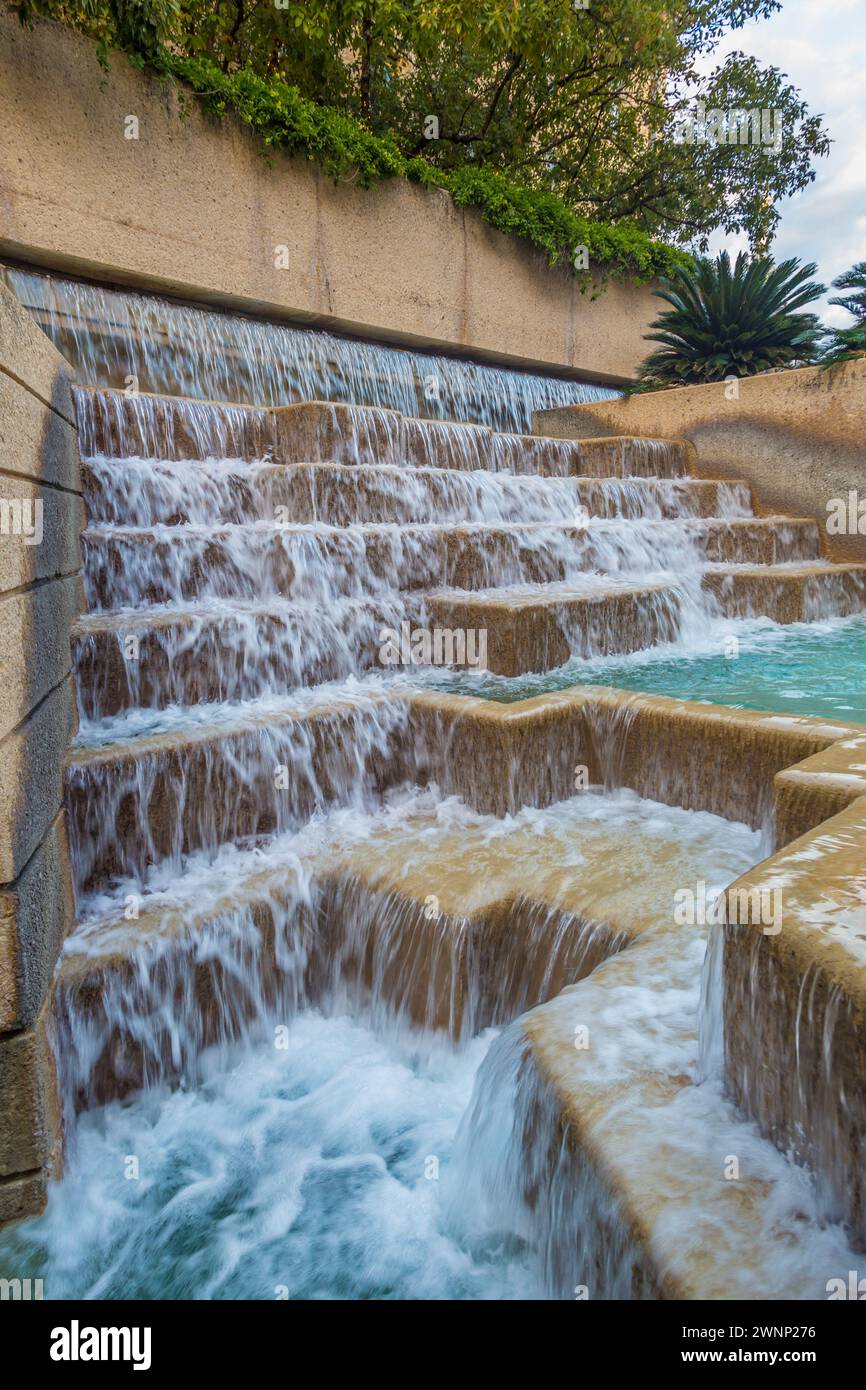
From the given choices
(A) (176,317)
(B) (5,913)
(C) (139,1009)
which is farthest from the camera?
(A) (176,317)

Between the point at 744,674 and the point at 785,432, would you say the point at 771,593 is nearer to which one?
the point at 744,674

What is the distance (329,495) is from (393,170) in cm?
607

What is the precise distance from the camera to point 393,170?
9438 millimetres

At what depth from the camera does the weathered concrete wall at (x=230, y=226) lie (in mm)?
6902

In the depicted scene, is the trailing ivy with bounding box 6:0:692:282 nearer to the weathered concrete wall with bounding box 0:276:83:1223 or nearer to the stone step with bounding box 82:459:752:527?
the stone step with bounding box 82:459:752:527

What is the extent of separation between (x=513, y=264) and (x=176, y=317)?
4979 millimetres

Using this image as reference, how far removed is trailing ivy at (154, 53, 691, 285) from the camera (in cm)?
813

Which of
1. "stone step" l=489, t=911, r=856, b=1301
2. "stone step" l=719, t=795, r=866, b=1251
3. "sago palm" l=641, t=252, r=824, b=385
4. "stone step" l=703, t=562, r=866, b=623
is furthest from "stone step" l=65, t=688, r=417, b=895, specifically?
"sago palm" l=641, t=252, r=824, b=385

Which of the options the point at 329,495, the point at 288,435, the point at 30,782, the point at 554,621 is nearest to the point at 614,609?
the point at 554,621

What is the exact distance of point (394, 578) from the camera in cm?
523

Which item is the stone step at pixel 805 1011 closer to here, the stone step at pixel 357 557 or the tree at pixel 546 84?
the stone step at pixel 357 557

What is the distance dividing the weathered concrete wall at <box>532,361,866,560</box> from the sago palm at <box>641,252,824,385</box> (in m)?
1.28
